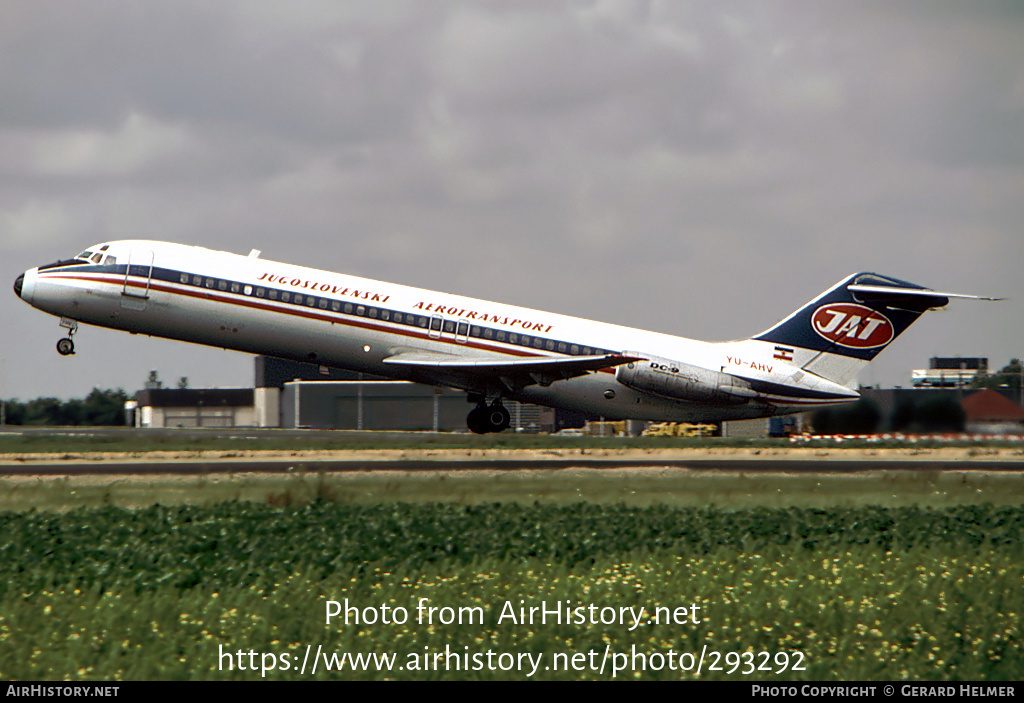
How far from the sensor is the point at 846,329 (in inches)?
1448

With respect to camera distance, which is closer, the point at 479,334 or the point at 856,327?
the point at 479,334

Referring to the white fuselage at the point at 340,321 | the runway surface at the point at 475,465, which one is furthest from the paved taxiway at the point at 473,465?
the white fuselage at the point at 340,321

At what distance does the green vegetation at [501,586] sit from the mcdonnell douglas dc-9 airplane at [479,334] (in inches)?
690

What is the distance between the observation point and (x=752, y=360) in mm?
36312

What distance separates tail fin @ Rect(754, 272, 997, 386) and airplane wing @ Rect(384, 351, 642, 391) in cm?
650

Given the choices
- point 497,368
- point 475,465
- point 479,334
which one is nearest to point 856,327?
point 497,368

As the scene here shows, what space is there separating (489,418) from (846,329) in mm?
12865

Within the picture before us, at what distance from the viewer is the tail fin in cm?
3675

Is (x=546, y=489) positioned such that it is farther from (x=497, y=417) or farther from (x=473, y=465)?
(x=497, y=417)

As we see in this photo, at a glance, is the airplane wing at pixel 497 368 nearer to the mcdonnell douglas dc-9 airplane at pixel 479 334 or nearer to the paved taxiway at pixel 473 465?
the mcdonnell douglas dc-9 airplane at pixel 479 334

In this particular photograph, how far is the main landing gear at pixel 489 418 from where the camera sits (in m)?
35.8


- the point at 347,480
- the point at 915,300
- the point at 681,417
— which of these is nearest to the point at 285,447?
the point at 347,480

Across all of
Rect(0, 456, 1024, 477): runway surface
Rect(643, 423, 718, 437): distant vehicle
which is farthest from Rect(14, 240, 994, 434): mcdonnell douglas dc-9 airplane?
Rect(643, 423, 718, 437): distant vehicle
